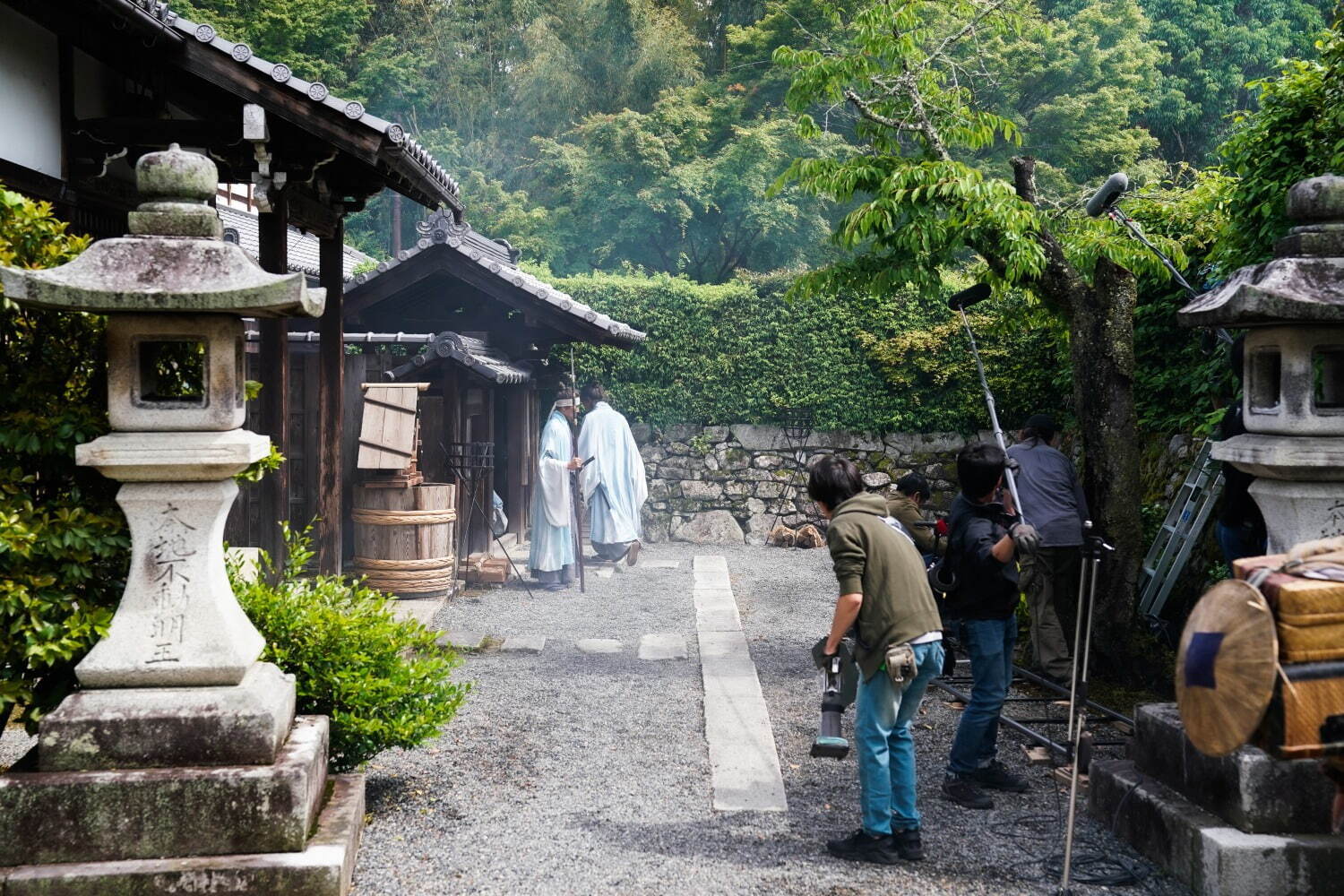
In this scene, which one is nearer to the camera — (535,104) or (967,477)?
(967,477)

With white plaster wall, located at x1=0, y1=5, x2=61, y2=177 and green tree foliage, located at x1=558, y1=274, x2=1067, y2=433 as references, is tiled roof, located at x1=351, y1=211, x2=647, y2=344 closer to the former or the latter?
green tree foliage, located at x1=558, y1=274, x2=1067, y2=433

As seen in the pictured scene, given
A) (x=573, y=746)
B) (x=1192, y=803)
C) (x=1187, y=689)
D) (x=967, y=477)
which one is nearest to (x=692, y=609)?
(x=573, y=746)

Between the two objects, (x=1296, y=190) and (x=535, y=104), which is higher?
(x=535, y=104)

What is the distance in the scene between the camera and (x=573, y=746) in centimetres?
607

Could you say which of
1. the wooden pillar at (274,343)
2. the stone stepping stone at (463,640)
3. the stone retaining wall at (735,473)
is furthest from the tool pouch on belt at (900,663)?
the stone retaining wall at (735,473)

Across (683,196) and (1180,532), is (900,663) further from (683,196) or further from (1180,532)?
(683,196)

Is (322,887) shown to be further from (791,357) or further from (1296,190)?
(791,357)

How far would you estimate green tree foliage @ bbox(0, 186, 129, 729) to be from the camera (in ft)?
13.0

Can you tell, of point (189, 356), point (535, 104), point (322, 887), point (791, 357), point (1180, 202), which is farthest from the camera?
point (535, 104)

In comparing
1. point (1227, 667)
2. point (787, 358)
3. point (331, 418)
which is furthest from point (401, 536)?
point (1227, 667)

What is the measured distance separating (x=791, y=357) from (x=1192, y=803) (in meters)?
11.6

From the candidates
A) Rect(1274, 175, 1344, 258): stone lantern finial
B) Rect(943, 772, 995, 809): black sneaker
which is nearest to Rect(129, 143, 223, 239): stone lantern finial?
Rect(943, 772, 995, 809): black sneaker

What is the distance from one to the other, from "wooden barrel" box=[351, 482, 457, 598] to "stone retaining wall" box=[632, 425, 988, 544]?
5791 millimetres

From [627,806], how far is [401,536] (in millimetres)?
5597
